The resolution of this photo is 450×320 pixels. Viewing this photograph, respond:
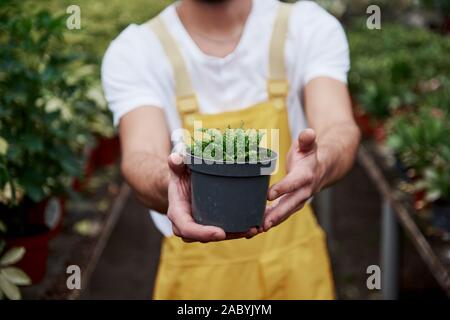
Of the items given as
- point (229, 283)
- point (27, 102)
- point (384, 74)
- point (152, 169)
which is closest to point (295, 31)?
point (152, 169)

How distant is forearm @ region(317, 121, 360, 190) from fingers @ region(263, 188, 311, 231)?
0.10m

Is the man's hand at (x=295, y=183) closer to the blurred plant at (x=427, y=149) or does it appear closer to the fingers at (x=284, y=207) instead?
the fingers at (x=284, y=207)

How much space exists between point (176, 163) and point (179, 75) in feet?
1.54

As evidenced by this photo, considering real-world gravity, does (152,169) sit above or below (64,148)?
above

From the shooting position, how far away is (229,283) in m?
1.62

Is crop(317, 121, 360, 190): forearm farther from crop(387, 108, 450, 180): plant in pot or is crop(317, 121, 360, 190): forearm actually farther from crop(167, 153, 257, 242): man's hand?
crop(387, 108, 450, 180): plant in pot

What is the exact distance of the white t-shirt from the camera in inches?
59.2

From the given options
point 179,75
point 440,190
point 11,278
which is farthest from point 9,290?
point 440,190

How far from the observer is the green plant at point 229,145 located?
40.0 inches

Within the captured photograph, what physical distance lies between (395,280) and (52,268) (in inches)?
58.2

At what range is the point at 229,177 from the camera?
1067mm

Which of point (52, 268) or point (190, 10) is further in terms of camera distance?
point (52, 268)

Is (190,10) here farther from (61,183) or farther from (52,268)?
(61,183)

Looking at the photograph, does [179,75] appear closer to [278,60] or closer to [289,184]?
[278,60]
